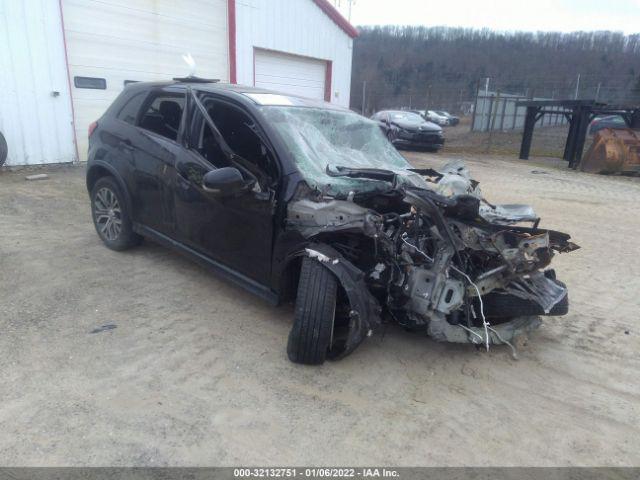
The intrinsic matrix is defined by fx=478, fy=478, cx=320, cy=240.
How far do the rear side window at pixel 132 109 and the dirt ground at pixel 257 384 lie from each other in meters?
1.45

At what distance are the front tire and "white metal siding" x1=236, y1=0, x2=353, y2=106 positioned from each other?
803 cm

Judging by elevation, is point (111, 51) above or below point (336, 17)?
below

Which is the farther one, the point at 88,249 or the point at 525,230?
the point at 88,249

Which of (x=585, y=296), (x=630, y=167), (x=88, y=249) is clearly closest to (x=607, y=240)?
(x=585, y=296)

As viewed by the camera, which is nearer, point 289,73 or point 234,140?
point 234,140

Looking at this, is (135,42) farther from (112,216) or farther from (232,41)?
(112,216)

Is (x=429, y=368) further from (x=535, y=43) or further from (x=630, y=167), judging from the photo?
(x=535, y=43)

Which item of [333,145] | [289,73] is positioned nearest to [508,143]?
[289,73]

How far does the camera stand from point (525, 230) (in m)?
3.20

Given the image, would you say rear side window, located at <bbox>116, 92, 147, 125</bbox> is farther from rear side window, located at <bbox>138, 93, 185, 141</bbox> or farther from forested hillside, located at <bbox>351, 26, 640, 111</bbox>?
forested hillside, located at <bbox>351, 26, 640, 111</bbox>

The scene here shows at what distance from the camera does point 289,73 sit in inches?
539

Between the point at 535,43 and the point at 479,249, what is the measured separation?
7250 centimetres

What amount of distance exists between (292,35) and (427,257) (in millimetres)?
11774

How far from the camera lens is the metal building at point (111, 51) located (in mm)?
8938
